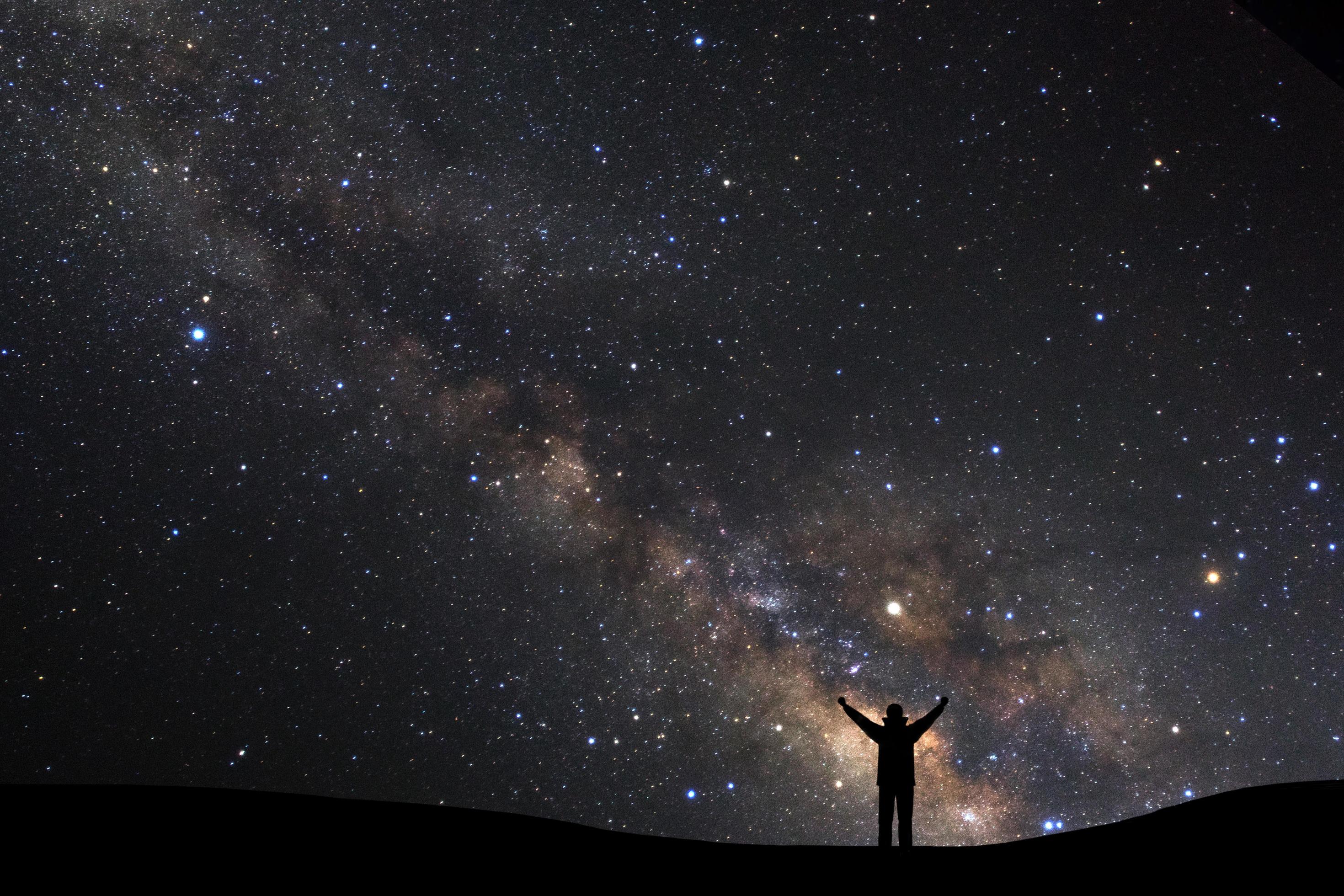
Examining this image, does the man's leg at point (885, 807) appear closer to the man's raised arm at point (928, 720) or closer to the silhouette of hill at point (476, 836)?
→ the man's raised arm at point (928, 720)

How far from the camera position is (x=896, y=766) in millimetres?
5738

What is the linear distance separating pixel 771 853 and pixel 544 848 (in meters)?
1.24

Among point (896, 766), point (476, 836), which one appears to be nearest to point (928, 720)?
point (896, 766)

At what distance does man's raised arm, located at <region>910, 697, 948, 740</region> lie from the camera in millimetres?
5863

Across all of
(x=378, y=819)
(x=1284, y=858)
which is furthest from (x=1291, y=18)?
(x=378, y=819)

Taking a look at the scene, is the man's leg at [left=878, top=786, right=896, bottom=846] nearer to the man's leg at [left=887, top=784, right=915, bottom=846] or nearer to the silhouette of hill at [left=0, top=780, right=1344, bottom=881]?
the man's leg at [left=887, top=784, right=915, bottom=846]

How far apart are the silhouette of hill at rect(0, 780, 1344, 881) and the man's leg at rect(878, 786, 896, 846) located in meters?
1.75

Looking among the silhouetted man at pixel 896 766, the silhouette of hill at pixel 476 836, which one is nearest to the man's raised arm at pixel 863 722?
the silhouetted man at pixel 896 766

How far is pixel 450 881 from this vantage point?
3416 mm

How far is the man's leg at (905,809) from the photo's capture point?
560 centimetres

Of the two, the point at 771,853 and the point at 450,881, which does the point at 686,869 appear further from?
the point at 450,881

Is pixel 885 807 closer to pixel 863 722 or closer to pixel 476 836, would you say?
pixel 863 722

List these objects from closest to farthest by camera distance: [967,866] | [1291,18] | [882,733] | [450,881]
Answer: [1291,18]
[450,881]
[967,866]
[882,733]

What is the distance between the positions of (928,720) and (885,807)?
0.78 m
